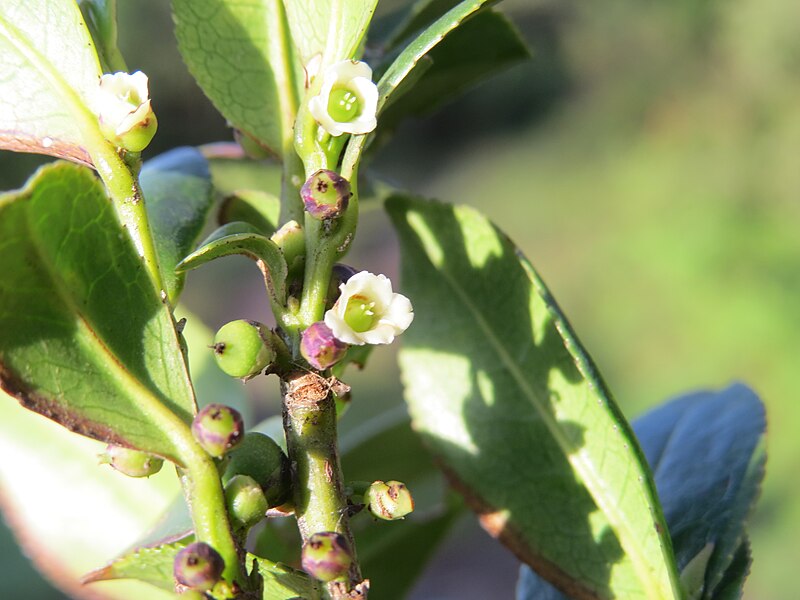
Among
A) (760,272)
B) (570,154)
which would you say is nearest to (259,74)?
(760,272)

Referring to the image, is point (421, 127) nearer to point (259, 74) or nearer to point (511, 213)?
point (511, 213)

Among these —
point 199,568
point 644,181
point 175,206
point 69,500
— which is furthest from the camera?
point 644,181

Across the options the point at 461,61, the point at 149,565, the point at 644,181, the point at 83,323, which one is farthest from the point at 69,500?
the point at 644,181

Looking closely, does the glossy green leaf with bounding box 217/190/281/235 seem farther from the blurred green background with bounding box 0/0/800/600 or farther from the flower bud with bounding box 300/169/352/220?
the blurred green background with bounding box 0/0/800/600

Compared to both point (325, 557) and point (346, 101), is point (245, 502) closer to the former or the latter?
point (325, 557)

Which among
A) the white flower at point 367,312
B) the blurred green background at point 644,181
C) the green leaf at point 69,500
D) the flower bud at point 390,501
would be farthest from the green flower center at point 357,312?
the blurred green background at point 644,181

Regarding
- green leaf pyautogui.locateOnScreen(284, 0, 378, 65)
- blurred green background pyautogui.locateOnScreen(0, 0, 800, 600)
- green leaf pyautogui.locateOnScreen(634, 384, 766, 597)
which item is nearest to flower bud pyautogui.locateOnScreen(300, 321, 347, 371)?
green leaf pyautogui.locateOnScreen(284, 0, 378, 65)

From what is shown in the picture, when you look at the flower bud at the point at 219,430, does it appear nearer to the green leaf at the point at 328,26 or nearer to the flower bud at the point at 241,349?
the flower bud at the point at 241,349
